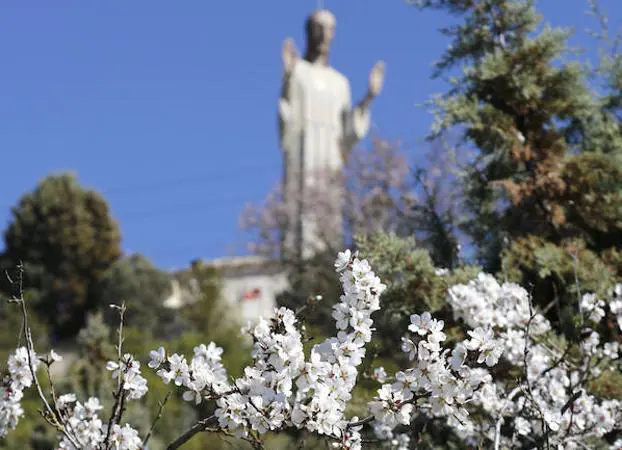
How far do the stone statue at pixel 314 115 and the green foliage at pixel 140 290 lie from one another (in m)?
4.15

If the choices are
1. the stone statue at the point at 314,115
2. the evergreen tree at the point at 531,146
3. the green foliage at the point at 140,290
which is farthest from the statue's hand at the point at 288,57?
the evergreen tree at the point at 531,146

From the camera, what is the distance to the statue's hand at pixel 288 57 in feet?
72.0

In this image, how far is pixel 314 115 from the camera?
2211 centimetres

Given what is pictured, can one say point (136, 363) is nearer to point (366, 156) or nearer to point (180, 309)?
point (366, 156)

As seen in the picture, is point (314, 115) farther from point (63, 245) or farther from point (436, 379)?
point (436, 379)

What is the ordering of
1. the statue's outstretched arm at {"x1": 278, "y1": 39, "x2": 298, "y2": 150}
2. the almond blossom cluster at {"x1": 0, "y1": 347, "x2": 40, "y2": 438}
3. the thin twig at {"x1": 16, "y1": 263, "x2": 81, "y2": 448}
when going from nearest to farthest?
the thin twig at {"x1": 16, "y1": 263, "x2": 81, "y2": 448} < the almond blossom cluster at {"x1": 0, "y1": 347, "x2": 40, "y2": 438} < the statue's outstretched arm at {"x1": 278, "y1": 39, "x2": 298, "y2": 150}

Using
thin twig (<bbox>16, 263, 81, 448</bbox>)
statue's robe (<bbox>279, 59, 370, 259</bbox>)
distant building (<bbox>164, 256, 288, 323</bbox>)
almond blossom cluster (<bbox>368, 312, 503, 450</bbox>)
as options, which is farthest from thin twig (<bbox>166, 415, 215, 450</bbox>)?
distant building (<bbox>164, 256, 288, 323</bbox>)

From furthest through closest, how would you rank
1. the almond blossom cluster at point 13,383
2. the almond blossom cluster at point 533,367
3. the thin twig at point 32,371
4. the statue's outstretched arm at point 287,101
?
the statue's outstretched arm at point 287,101, the almond blossom cluster at point 533,367, the almond blossom cluster at point 13,383, the thin twig at point 32,371

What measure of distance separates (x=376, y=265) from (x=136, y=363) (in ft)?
6.76

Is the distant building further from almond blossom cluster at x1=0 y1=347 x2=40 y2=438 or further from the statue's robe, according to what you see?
almond blossom cluster at x1=0 y1=347 x2=40 y2=438

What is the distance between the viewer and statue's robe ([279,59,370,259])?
20625mm

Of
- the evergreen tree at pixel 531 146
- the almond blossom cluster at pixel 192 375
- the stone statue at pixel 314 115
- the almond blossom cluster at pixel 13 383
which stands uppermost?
the stone statue at pixel 314 115

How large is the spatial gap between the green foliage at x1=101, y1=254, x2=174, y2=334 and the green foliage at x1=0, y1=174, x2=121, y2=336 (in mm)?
686

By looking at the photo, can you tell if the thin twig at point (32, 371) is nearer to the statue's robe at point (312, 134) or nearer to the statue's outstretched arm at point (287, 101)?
the statue's robe at point (312, 134)
